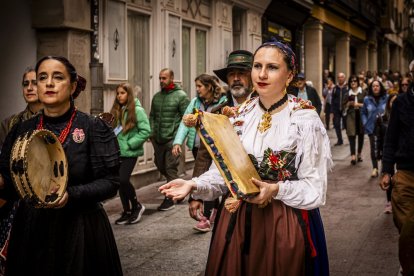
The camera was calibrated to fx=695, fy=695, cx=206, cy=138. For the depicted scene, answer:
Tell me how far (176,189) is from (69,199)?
66 centimetres

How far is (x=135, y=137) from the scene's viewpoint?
860 centimetres

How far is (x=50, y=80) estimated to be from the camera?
3.82 metres

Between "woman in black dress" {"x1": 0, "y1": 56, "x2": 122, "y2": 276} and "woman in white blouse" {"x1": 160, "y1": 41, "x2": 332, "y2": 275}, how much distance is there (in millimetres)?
574

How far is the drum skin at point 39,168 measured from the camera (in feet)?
11.2

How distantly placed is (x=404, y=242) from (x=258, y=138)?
193 centimetres

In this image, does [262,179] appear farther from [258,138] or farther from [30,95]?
[30,95]

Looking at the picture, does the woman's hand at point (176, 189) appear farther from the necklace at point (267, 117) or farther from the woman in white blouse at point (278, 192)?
the necklace at point (267, 117)

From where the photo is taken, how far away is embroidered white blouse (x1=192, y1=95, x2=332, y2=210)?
3.58m

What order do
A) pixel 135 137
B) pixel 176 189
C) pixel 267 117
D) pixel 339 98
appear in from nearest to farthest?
pixel 176 189
pixel 267 117
pixel 135 137
pixel 339 98

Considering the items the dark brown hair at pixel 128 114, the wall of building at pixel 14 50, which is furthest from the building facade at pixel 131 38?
the dark brown hair at pixel 128 114

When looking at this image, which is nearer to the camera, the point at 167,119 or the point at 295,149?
the point at 295,149

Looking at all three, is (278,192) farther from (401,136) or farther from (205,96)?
(205,96)

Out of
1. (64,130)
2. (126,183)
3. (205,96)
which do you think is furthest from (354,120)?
(64,130)

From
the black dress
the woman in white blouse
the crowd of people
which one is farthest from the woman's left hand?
the woman in white blouse
